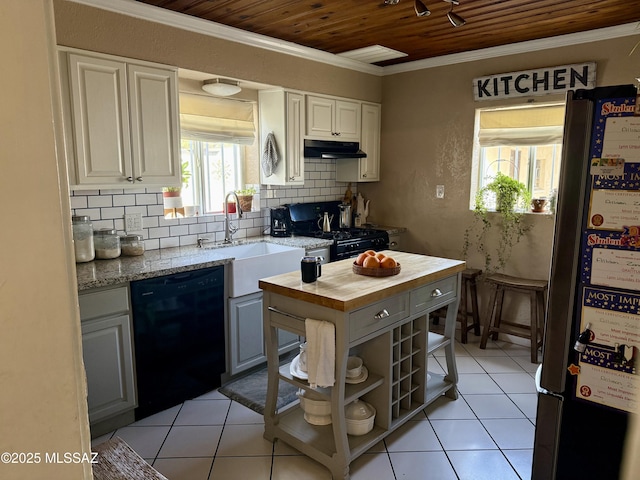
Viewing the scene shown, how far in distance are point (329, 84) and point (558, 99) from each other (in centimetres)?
196

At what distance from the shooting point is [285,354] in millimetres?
3744

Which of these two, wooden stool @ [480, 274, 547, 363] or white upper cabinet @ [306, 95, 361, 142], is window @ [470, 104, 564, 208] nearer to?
wooden stool @ [480, 274, 547, 363]

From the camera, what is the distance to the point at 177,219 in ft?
11.5

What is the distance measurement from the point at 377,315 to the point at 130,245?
72.2 inches

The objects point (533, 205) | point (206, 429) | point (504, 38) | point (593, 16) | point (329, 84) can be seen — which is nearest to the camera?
point (206, 429)

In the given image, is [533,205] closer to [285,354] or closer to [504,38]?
[504,38]

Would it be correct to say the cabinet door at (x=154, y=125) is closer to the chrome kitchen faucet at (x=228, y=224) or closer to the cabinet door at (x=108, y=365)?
the chrome kitchen faucet at (x=228, y=224)

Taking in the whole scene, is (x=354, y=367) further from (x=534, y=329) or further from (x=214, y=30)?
(x=214, y=30)

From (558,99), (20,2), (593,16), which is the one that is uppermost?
(593,16)

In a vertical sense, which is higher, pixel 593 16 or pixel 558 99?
pixel 593 16

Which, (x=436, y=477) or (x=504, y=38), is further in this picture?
(x=504, y=38)

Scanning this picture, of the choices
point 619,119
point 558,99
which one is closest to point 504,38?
point 558,99

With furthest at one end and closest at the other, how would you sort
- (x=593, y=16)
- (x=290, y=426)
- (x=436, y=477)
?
(x=593, y=16)
(x=290, y=426)
(x=436, y=477)

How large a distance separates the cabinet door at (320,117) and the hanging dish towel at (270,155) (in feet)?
1.17
